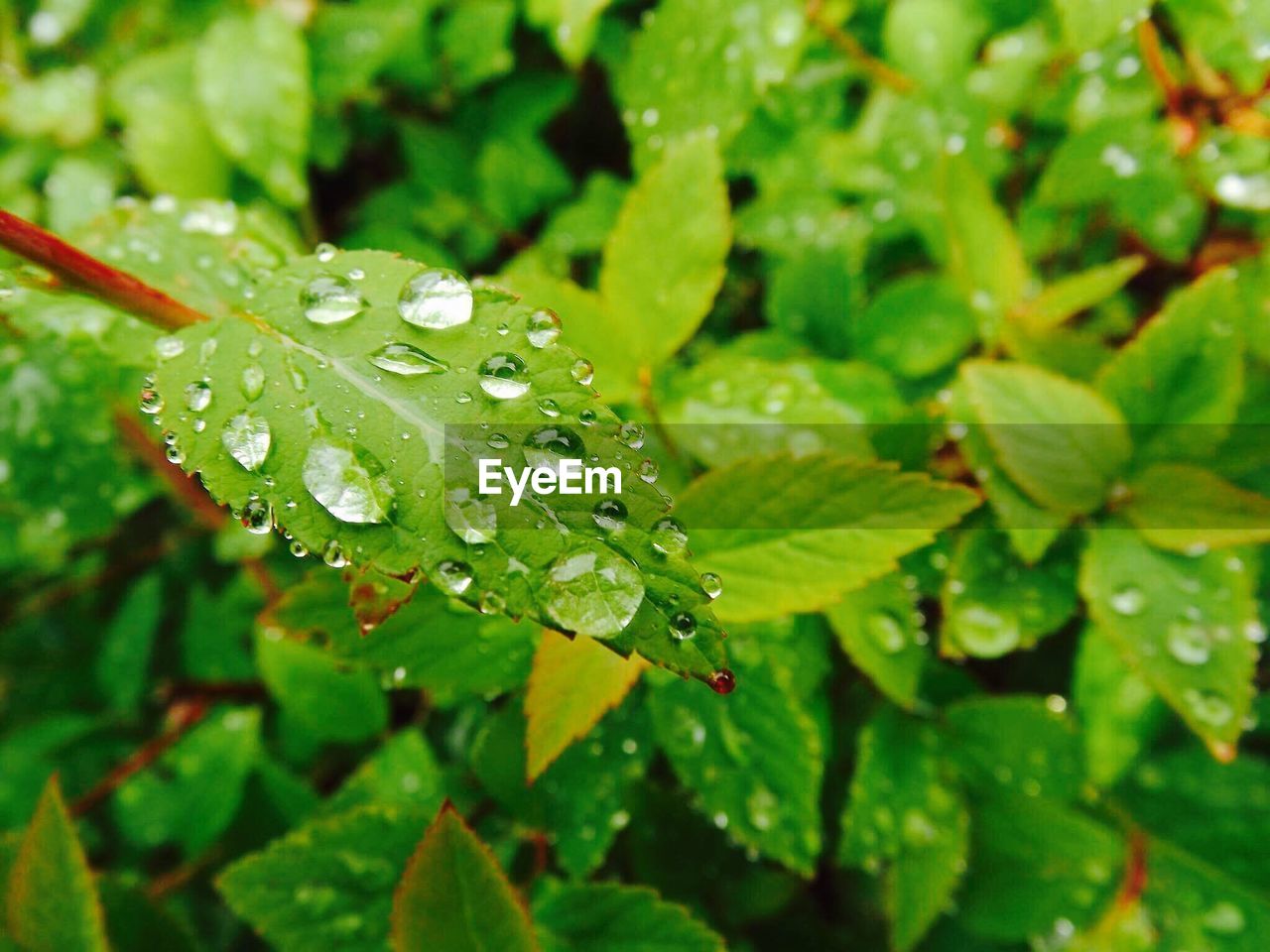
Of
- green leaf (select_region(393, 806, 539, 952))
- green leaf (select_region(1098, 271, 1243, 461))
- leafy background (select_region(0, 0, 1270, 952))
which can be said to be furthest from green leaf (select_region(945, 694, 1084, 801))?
green leaf (select_region(393, 806, 539, 952))

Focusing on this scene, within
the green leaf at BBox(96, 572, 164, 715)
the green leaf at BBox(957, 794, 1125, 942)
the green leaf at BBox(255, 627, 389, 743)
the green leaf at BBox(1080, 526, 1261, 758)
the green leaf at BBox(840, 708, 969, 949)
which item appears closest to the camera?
the green leaf at BBox(1080, 526, 1261, 758)

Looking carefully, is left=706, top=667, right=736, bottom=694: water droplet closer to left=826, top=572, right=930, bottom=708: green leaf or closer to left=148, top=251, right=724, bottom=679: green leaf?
left=148, top=251, right=724, bottom=679: green leaf

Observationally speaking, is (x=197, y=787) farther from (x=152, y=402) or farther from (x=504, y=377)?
(x=504, y=377)

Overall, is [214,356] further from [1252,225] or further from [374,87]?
[1252,225]

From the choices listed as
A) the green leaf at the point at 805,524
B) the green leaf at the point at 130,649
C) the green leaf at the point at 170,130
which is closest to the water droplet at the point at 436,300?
the green leaf at the point at 805,524

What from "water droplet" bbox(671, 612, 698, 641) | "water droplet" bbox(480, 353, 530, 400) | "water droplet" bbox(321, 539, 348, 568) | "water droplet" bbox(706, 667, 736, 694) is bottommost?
"water droplet" bbox(706, 667, 736, 694)

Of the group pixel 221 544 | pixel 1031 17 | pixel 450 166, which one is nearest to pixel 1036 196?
pixel 1031 17
